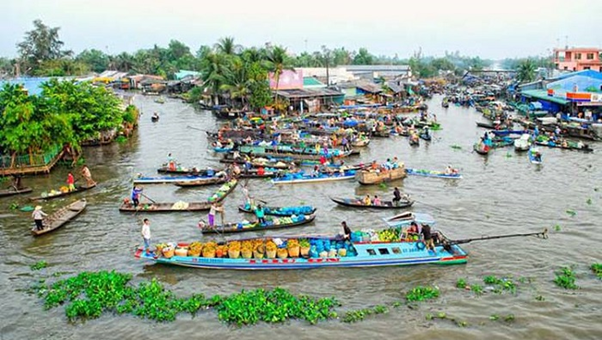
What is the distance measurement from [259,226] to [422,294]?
749 centimetres

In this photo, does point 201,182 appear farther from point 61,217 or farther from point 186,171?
point 61,217

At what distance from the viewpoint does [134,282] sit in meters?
16.5

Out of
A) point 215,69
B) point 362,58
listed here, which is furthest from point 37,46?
point 362,58

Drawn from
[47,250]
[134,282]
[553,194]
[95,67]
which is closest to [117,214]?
[47,250]

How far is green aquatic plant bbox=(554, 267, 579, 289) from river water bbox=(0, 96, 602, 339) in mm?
247

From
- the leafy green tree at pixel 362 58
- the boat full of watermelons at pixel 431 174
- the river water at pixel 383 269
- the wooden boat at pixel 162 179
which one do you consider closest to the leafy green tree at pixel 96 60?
the leafy green tree at pixel 362 58

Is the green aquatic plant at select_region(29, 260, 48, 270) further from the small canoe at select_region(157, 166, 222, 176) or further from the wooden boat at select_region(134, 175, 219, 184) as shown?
the small canoe at select_region(157, 166, 222, 176)

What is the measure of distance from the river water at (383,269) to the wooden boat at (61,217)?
299mm

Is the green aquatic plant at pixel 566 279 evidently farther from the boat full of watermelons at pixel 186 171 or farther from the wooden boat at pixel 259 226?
the boat full of watermelons at pixel 186 171

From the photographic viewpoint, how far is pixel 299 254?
1705 cm

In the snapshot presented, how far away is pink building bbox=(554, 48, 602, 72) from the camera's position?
7388 cm

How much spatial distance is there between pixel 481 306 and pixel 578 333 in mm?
2556

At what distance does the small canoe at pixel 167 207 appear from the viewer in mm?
23266

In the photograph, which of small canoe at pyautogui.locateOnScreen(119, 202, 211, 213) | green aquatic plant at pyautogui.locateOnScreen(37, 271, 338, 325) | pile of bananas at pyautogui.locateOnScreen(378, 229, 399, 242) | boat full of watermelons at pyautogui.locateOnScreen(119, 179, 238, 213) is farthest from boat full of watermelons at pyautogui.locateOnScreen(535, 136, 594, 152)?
green aquatic plant at pyautogui.locateOnScreen(37, 271, 338, 325)
